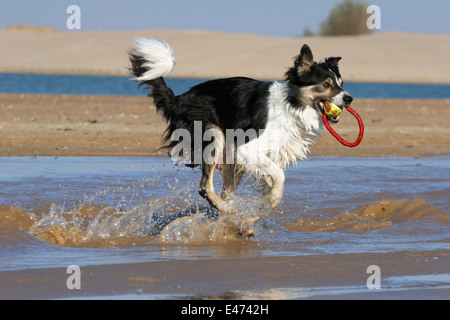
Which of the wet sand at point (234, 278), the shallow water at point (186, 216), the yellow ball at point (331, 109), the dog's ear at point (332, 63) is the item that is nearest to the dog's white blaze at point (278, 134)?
the yellow ball at point (331, 109)

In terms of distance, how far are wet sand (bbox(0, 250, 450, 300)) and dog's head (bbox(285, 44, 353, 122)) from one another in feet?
4.85

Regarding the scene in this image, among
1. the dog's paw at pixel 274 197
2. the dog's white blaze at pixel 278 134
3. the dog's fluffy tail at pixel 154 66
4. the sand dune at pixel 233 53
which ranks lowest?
the dog's paw at pixel 274 197

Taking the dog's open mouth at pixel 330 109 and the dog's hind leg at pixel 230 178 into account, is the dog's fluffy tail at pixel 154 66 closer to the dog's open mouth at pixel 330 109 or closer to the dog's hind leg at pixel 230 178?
the dog's hind leg at pixel 230 178

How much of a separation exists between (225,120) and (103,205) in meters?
1.72

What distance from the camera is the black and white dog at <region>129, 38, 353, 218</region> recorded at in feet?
21.1

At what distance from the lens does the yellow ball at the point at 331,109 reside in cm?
633

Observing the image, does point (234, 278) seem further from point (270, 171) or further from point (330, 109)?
point (330, 109)

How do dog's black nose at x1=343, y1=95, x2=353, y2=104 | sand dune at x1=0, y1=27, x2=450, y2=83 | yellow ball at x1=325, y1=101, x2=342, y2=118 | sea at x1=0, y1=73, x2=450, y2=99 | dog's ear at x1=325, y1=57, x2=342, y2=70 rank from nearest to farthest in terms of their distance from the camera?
dog's black nose at x1=343, y1=95, x2=353, y2=104, yellow ball at x1=325, y1=101, x2=342, y2=118, dog's ear at x1=325, y1=57, x2=342, y2=70, sea at x1=0, y1=73, x2=450, y2=99, sand dune at x1=0, y1=27, x2=450, y2=83

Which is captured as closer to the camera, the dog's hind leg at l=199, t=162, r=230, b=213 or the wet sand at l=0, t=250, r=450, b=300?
the wet sand at l=0, t=250, r=450, b=300

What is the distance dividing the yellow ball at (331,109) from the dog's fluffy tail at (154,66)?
57.8 inches

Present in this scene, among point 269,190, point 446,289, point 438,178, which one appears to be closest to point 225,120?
point 269,190

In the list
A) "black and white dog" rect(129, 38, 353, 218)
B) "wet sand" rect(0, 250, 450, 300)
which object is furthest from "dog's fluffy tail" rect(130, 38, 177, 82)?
"wet sand" rect(0, 250, 450, 300)

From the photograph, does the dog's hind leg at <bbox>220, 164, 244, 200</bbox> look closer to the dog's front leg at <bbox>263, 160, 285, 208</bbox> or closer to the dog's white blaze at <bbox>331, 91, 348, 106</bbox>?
the dog's front leg at <bbox>263, 160, 285, 208</bbox>
